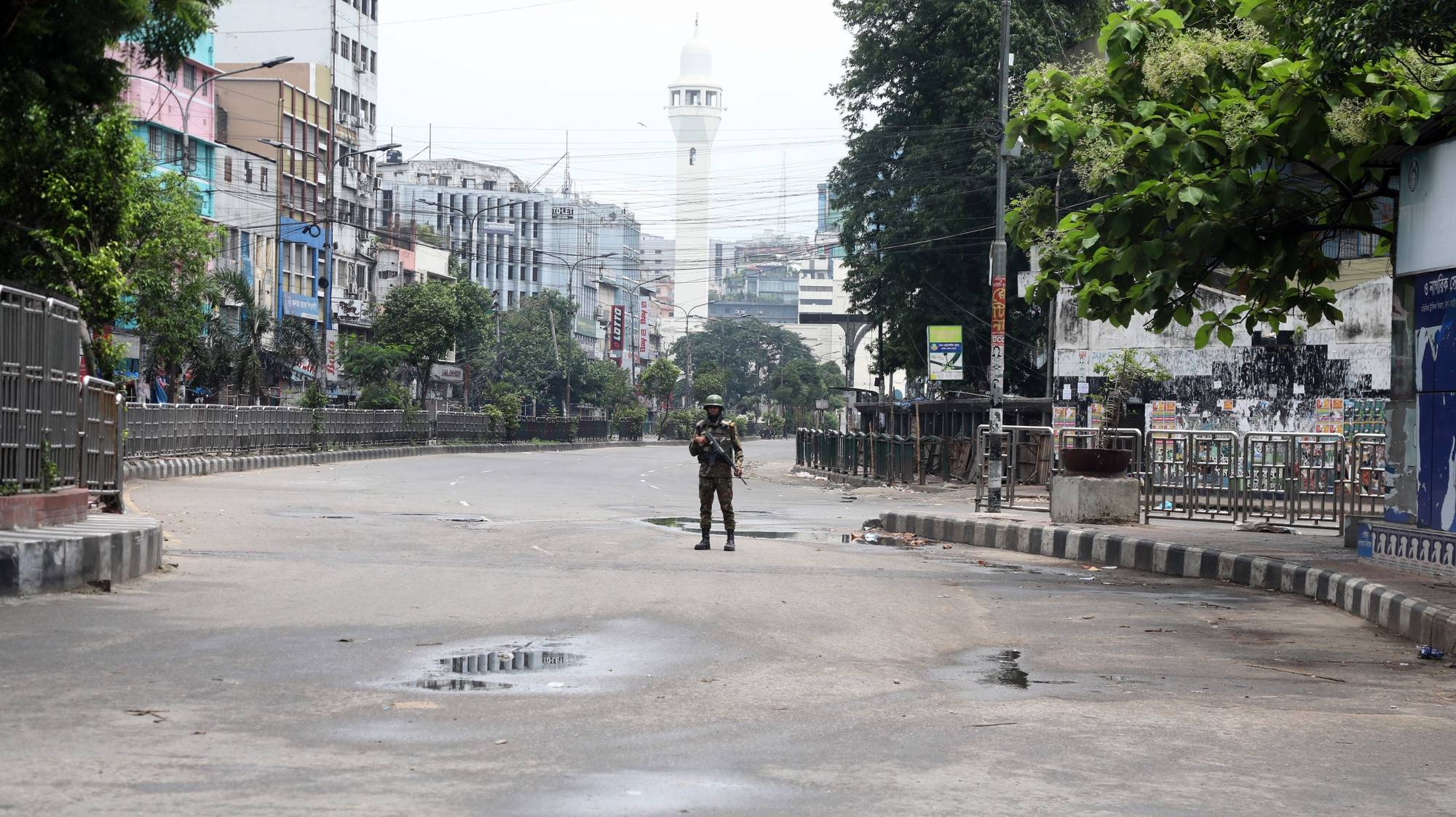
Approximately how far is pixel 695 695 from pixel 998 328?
1747 cm

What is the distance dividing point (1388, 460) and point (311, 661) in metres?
10.9

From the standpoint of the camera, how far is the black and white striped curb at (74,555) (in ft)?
33.4

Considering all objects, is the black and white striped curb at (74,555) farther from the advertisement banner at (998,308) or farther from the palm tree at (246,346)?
the palm tree at (246,346)

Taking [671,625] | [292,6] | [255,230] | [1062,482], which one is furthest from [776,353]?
[671,625]

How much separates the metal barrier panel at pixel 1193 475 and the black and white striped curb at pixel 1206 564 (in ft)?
6.81

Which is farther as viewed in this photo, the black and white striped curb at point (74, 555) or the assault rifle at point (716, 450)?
the assault rifle at point (716, 450)

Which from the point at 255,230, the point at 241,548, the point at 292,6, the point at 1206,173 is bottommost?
the point at 241,548

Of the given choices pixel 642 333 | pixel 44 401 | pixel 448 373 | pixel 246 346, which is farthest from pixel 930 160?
pixel 642 333

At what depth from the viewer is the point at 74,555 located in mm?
10781

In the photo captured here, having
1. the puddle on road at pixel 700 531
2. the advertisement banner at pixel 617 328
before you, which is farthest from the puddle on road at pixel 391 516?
the advertisement banner at pixel 617 328

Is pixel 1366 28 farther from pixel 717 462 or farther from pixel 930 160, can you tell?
pixel 930 160

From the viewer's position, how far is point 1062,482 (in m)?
20.2

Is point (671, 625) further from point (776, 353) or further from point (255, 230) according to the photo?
point (776, 353)

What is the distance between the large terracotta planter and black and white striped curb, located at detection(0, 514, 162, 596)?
11568 mm
